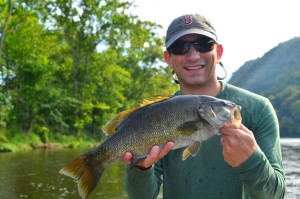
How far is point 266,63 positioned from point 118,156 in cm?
19054

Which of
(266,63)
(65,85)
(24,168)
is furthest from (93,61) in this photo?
(266,63)

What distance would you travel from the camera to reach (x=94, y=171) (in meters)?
3.31

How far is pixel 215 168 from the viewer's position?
341 centimetres

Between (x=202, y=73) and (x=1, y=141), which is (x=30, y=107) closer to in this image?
(x=1, y=141)

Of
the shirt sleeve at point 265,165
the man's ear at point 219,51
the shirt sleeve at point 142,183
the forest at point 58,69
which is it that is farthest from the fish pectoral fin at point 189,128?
the forest at point 58,69

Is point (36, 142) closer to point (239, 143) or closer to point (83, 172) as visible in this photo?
point (83, 172)

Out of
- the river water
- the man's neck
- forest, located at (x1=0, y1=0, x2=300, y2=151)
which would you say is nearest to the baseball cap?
the man's neck

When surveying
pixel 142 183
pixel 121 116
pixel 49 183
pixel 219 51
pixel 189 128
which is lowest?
pixel 49 183

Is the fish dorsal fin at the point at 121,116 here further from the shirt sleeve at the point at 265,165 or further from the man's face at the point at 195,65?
the shirt sleeve at the point at 265,165

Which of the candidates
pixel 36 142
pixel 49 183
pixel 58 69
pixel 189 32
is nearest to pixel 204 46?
pixel 189 32

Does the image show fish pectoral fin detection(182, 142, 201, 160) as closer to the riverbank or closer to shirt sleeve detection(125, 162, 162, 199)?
shirt sleeve detection(125, 162, 162, 199)

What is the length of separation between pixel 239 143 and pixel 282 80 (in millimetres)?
155830

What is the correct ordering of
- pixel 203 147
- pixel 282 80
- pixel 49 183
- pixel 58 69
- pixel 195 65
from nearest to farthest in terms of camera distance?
pixel 203 147
pixel 195 65
pixel 49 183
pixel 58 69
pixel 282 80

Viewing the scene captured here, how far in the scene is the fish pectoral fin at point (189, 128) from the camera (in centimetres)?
303
